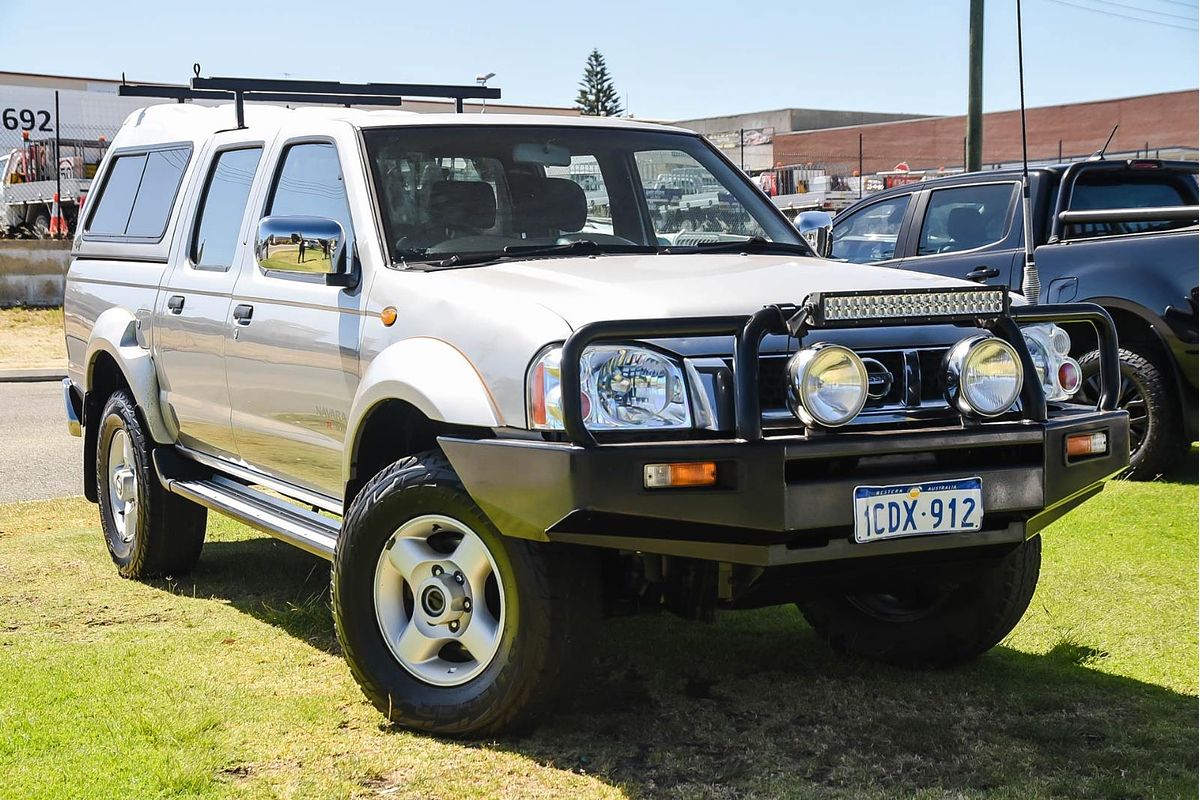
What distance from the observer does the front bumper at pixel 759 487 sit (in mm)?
3549

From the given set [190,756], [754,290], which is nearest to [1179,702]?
[754,290]

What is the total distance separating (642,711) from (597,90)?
89380mm

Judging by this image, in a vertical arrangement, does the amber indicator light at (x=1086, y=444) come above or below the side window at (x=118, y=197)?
below

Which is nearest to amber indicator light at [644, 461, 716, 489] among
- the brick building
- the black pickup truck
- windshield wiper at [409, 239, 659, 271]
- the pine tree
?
windshield wiper at [409, 239, 659, 271]

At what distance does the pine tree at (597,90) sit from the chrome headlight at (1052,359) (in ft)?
289

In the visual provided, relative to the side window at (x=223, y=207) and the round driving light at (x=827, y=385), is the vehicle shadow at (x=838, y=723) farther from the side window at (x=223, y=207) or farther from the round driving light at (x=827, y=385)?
the side window at (x=223, y=207)

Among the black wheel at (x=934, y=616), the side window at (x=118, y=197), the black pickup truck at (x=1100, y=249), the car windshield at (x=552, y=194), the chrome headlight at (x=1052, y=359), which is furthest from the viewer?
the black pickup truck at (x=1100, y=249)

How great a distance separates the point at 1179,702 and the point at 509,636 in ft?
7.08

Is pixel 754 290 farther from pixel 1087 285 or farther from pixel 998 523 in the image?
pixel 1087 285

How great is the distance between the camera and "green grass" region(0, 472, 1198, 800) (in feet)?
12.5

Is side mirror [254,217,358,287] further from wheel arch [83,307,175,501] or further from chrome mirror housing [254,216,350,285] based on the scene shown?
wheel arch [83,307,175,501]

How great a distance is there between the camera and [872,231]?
998 cm

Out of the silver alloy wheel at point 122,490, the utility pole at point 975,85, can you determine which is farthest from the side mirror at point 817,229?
the utility pole at point 975,85

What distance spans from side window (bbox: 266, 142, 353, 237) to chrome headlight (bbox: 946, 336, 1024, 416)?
6.72 ft
